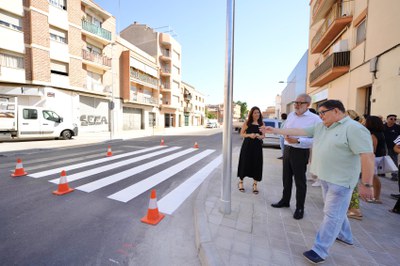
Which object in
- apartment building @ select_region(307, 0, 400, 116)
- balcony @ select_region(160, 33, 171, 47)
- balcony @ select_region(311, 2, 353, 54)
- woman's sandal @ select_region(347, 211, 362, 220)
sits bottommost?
woman's sandal @ select_region(347, 211, 362, 220)

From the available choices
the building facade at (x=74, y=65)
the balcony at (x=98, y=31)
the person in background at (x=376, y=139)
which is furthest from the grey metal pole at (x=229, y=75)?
the balcony at (x=98, y=31)

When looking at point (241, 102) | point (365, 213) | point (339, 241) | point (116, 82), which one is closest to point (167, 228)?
point (339, 241)

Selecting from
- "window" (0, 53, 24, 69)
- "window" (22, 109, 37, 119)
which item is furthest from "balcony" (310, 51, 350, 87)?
"window" (0, 53, 24, 69)

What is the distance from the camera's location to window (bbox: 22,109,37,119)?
12.0 meters

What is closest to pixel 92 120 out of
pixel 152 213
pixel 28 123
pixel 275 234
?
pixel 28 123

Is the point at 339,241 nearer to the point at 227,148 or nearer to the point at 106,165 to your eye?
the point at 227,148

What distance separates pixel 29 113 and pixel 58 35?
920 centimetres

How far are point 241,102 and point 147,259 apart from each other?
11220cm

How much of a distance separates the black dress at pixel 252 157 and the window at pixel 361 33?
901 cm

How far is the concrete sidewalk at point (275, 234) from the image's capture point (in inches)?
86.6

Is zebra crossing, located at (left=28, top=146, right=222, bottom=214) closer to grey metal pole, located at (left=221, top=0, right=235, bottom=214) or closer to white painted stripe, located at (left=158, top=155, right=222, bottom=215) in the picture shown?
white painted stripe, located at (left=158, top=155, right=222, bottom=215)

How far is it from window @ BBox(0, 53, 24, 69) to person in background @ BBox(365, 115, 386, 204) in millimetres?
21749

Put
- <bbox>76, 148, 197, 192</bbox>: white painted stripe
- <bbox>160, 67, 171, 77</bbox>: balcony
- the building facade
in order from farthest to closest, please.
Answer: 1. <bbox>160, 67, 171, 77</bbox>: balcony
2. the building facade
3. <bbox>76, 148, 197, 192</bbox>: white painted stripe

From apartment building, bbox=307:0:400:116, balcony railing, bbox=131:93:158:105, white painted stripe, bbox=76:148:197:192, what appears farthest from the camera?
balcony railing, bbox=131:93:158:105
